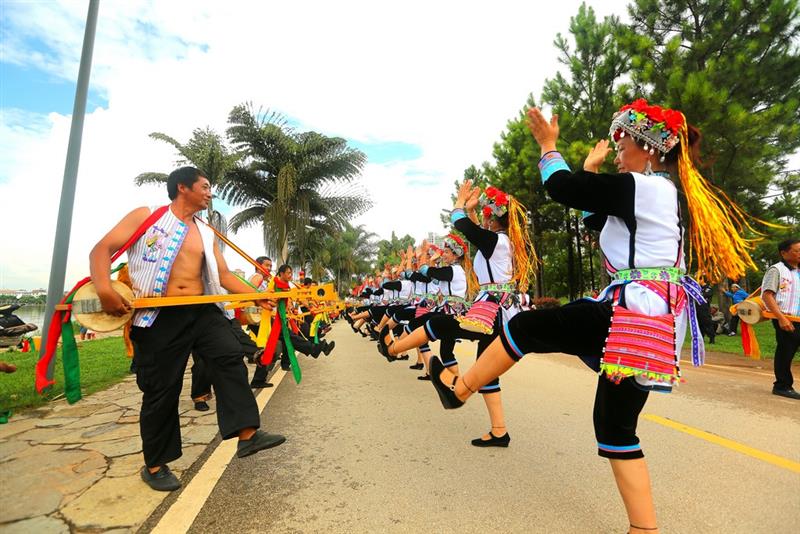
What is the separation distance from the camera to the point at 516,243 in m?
3.83

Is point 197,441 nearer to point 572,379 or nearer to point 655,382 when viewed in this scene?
point 655,382

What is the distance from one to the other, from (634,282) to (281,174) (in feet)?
56.5

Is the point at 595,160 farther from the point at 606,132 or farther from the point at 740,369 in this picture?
the point at 606,132

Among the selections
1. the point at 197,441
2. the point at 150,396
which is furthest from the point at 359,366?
the point at 150,396

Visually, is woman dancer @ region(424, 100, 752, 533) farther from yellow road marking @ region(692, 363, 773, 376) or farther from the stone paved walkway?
Answer: yellow road marking @ region(692, 363, 773, 376)

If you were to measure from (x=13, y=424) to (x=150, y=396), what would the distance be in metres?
2.27

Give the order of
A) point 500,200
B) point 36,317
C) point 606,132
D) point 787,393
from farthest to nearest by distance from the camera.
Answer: point 36,317 < point 606,132 < point 787,393 < point 500,200

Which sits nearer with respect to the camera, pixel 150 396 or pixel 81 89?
pixel 150 396

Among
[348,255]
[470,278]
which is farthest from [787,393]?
[348,255]

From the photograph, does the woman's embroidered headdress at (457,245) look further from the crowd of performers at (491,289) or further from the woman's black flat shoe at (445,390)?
the woman's black flat shoe at (445,390)

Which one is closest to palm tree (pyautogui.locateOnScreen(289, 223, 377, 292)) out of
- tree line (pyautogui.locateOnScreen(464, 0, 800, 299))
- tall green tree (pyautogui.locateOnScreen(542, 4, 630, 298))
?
tall green tree (pyautogui.locateOnScreen(542, 4, 630, 298))

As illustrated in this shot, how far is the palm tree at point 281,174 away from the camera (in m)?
18.0

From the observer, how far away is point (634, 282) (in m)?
1.98

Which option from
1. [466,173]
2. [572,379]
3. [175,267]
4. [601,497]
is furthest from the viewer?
[466,173]
